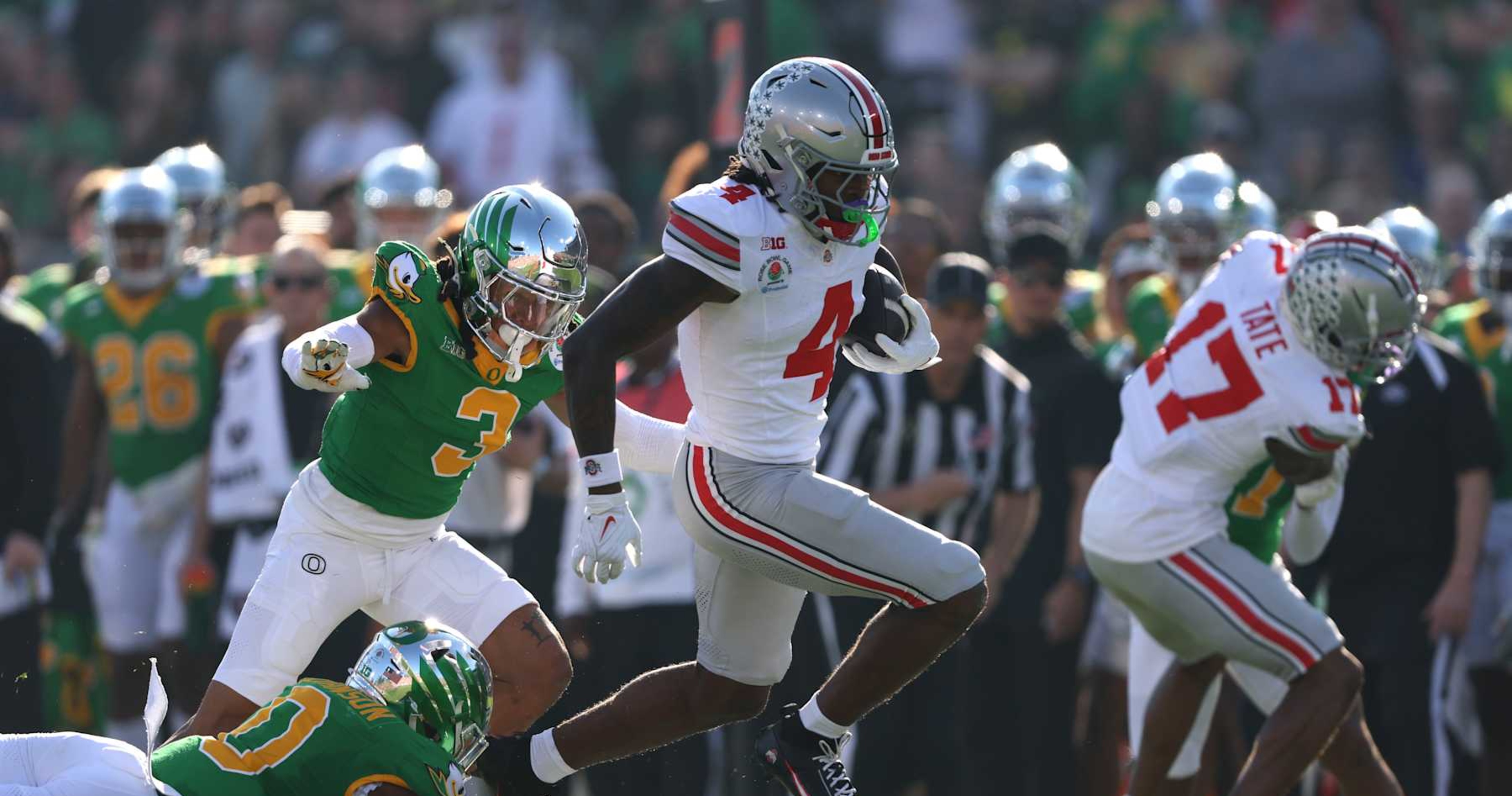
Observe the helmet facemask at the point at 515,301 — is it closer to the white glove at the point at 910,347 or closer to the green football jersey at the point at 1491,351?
the white glove at the point at 910,347

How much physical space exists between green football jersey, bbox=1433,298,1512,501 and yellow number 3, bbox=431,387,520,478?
390 centimetres

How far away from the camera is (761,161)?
5902 mm

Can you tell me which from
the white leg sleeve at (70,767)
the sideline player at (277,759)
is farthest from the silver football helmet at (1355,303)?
the white leg sleeve at (70,767)

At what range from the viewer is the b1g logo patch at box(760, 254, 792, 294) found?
577 centimetres

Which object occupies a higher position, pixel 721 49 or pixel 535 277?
pixel 721 49

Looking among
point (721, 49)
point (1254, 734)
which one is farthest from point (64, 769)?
point (1254, 734)

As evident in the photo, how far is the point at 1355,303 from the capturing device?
6691 mm

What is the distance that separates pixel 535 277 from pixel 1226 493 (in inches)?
87.8

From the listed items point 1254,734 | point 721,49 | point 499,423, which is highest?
point 721,49

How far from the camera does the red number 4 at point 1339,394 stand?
6688mm

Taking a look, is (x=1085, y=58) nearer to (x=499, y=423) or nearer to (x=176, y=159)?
(x=176, y=159)

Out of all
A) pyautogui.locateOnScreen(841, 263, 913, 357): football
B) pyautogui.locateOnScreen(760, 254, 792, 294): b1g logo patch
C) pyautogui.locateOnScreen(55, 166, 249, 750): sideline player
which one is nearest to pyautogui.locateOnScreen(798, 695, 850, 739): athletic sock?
pyautogui.locateOnScreen(841, 263, 913, 357): football

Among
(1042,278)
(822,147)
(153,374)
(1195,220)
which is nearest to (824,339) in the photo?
(822,147)

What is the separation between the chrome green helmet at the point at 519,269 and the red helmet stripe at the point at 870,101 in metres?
0.85
